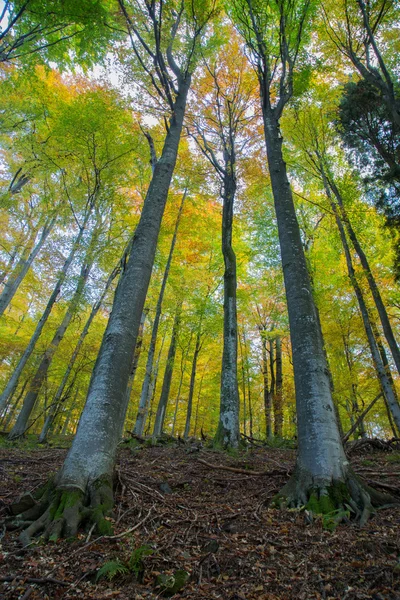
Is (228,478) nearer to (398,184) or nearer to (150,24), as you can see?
(398,184)

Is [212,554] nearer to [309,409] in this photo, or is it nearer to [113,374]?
[309,409]

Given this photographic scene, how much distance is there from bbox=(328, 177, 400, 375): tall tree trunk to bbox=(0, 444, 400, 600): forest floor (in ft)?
20.0

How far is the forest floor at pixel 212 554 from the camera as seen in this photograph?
180 centimetres

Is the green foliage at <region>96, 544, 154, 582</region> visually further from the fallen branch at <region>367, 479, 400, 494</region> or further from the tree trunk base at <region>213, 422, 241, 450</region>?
the tree trunk base at <region>213, 422, 241, 450</region>

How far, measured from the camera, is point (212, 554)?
2.25 meters

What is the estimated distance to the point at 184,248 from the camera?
50.6 feet

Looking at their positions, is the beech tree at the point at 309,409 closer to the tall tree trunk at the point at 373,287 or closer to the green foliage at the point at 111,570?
the green foliage at the point at 111,570

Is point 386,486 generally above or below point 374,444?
below

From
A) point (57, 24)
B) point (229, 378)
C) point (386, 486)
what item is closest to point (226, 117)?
point (57, 24)

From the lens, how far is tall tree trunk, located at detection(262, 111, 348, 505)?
3111 mm

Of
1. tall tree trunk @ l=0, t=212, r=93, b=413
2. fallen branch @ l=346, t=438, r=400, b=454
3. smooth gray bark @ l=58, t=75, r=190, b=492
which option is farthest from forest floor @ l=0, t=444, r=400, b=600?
tall tree trunk @ l=0, t=212, r=93, b=413

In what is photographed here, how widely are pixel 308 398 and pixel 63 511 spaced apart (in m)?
2.74

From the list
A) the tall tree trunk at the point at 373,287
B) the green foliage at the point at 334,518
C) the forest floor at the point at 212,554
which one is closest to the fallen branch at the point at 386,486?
the forest floor at the point at 212,554

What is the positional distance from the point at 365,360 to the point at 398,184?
8503 mm
